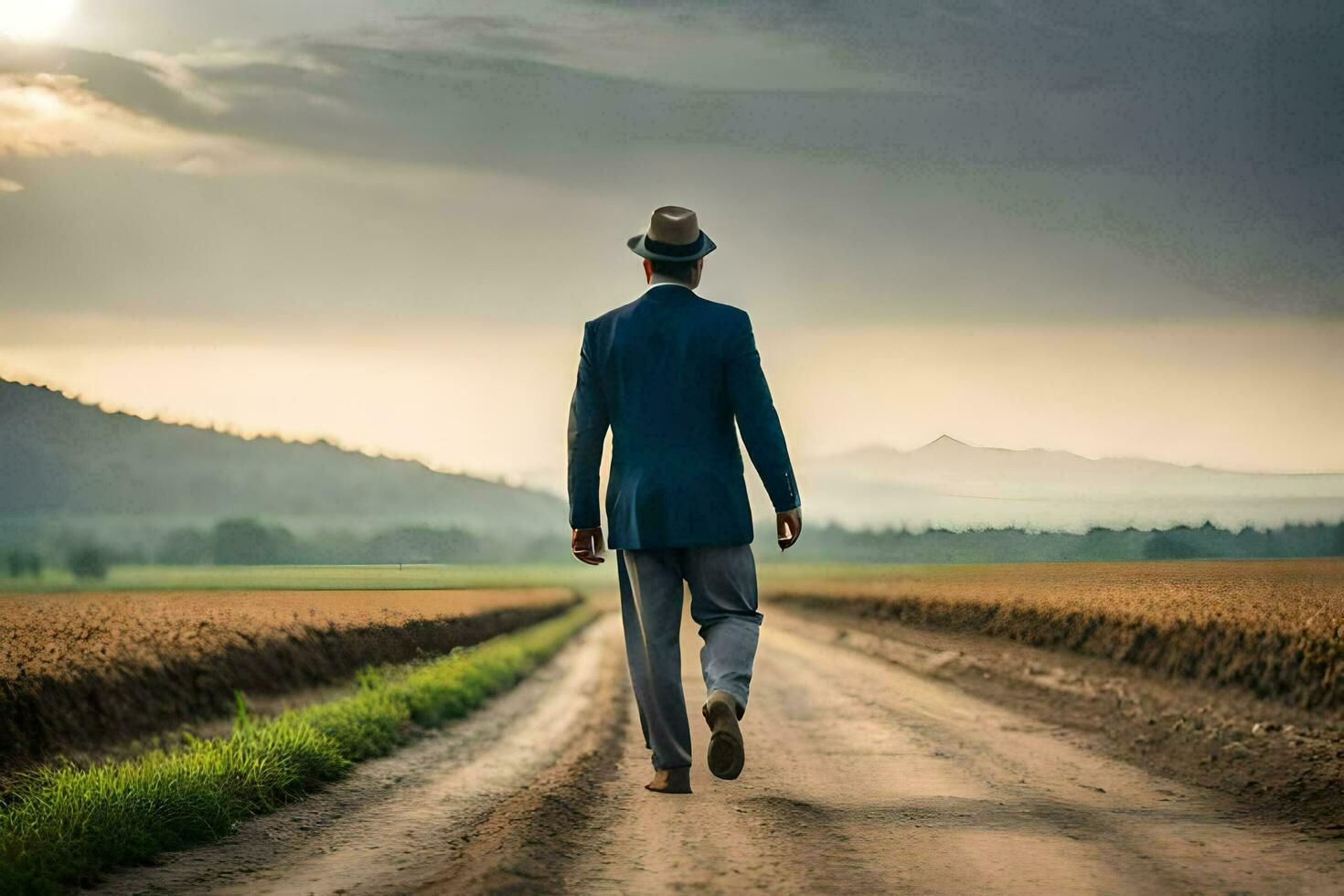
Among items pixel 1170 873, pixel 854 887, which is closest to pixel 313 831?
pixel 854 887

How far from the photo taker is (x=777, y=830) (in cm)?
573

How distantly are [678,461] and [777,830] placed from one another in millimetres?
1804

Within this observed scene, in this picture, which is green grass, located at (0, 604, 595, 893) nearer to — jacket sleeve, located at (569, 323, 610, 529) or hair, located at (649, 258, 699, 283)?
jacket sleeve, located at (569, 323, 610, 529)

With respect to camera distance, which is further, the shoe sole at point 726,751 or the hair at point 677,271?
the hair at point 677,271

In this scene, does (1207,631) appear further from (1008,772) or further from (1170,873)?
(1170,873)

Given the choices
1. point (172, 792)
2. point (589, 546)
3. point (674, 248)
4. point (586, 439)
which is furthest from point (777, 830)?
point (172, 792)

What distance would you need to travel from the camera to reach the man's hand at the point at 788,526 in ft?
18.1

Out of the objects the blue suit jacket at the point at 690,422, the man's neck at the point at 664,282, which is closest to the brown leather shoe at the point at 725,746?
the blue suit jacket at the point at 690,422

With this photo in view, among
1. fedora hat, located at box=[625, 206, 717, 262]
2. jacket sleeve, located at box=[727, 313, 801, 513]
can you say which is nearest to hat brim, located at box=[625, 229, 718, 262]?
fedora hat, located at box=[625, 206, 717, 262]

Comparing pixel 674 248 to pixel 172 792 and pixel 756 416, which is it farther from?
pixel 172 792

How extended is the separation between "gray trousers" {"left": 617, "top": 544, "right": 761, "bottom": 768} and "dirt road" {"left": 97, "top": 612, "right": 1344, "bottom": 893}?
0.61m

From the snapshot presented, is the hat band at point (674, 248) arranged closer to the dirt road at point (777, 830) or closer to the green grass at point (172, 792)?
the dirt road at point (777, 830)

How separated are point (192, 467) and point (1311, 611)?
22866mm

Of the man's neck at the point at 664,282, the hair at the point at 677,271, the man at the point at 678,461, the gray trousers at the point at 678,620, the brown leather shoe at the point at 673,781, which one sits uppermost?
the hair at the point at 677,271
